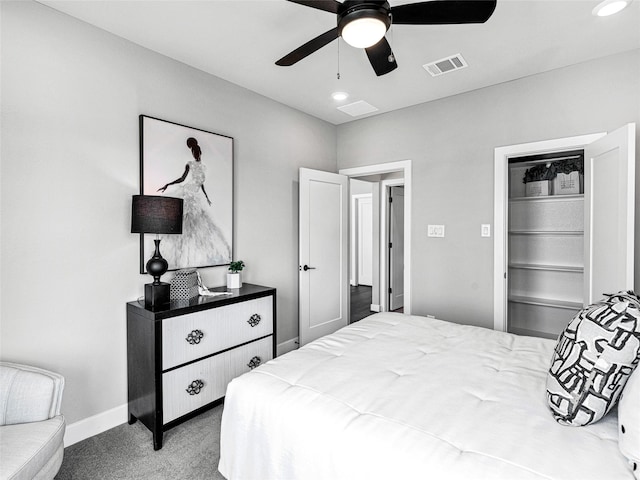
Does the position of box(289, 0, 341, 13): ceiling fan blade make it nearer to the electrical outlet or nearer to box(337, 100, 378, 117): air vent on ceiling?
box(337, 100, 378, 117): air vent on ceiling

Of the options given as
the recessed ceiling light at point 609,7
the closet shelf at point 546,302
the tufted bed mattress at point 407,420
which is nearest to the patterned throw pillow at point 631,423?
the tufted bed mattress at point 407,420

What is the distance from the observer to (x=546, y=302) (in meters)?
3.86

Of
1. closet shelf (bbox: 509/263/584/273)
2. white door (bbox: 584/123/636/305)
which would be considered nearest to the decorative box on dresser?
white door (bbox: 584/123/636/305)

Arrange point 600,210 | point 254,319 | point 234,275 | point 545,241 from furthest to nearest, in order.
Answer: point 545,241 < point 234,275 < point 254,319 < point 600,210

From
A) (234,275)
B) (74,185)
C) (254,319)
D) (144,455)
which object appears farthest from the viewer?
(234,275)

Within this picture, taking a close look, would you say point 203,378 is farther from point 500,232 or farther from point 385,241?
point 385,241

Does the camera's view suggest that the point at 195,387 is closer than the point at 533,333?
Yes

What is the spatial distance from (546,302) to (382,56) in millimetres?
3370

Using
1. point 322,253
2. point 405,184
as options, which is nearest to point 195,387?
point 322,253

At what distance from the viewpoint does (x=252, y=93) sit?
135 inches

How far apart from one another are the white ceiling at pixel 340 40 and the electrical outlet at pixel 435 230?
4.46ft

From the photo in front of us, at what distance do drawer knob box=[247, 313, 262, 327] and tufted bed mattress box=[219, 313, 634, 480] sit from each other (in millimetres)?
941

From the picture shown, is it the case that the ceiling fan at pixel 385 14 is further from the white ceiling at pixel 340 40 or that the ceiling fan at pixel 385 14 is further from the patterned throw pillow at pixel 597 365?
the patterned throw pillow at pixel 597 365

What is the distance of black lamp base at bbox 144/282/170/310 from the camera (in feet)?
7.53
